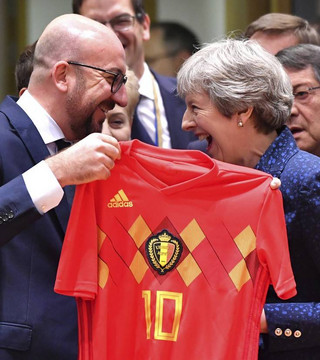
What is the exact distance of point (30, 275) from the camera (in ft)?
8.57

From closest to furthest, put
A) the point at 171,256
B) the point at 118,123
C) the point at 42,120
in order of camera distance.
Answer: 1. the point at 171,256
2. the point at 42,120
3. the point at 118,123

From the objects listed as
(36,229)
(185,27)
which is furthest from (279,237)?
(185,27)

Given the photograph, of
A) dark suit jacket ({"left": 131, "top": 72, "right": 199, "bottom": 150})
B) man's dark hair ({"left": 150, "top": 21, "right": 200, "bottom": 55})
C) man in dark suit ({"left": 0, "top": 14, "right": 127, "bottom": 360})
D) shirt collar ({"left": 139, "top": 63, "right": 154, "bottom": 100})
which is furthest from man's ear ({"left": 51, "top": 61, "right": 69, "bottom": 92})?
man's dark hair ({"left": 150, "top": 21, "right": 200, "bottom": 55})

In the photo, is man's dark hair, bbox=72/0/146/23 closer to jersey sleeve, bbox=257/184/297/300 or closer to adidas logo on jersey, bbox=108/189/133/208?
adidas logo on jersey, bbox=108/189/133/208

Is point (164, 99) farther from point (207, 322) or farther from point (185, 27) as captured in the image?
point (185, 27)

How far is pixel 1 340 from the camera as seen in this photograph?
2557 millimetres

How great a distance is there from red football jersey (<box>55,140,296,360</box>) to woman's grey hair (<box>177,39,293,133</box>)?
0.22m

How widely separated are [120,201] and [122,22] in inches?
57.9

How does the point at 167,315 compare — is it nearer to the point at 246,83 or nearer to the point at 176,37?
the point at 246,83

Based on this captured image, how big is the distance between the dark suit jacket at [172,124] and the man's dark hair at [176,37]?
1.23 m

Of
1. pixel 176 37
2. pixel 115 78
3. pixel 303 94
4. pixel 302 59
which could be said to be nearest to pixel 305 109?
pixel 303 94

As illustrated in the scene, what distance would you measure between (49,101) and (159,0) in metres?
3.33

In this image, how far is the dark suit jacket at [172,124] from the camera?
374cm

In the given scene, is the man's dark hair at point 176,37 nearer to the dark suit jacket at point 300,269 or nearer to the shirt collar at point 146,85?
the shirt collar at point 146,85
